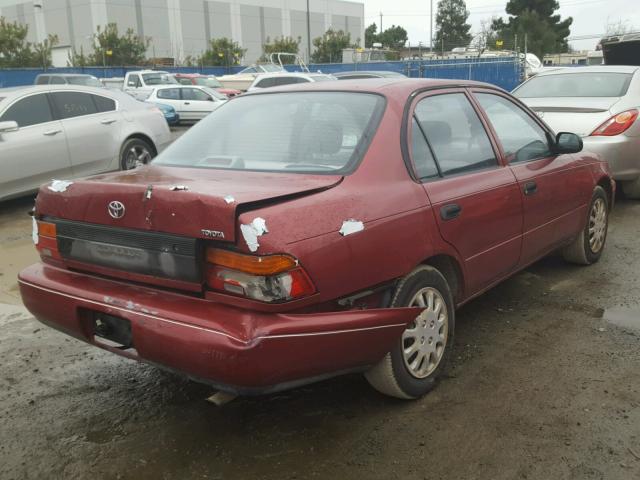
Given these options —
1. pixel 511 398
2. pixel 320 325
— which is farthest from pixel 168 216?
pixel 511 398

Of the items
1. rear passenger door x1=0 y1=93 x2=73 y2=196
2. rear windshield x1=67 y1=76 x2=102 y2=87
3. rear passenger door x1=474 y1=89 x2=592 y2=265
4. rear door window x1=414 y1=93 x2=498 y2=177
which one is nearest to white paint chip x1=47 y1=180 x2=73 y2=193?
rear door window x1=414 y1=93 x2=498 y2=177

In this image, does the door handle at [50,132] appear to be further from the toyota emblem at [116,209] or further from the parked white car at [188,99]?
the parked white car at [188,99]

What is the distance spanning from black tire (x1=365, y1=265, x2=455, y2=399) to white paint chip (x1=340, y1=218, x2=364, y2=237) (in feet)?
1.29

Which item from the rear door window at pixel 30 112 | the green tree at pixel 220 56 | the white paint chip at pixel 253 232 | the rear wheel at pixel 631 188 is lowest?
the rear wheel at pixel 631 188

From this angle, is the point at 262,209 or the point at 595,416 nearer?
the point at 262,209

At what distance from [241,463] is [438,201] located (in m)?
1.55

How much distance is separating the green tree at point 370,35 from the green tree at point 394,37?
105 cm

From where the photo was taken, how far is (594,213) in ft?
16.9

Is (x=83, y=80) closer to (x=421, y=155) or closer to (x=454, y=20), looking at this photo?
(x=421, y=155)

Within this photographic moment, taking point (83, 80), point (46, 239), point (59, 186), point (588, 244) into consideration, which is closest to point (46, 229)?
point (46, 239)

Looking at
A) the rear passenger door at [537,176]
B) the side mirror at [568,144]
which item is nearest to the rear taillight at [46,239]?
the rear passenger door at [537,176]

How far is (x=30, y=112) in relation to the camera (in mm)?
7691

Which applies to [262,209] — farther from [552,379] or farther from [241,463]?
[552,379]

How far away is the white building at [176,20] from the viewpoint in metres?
61.5
